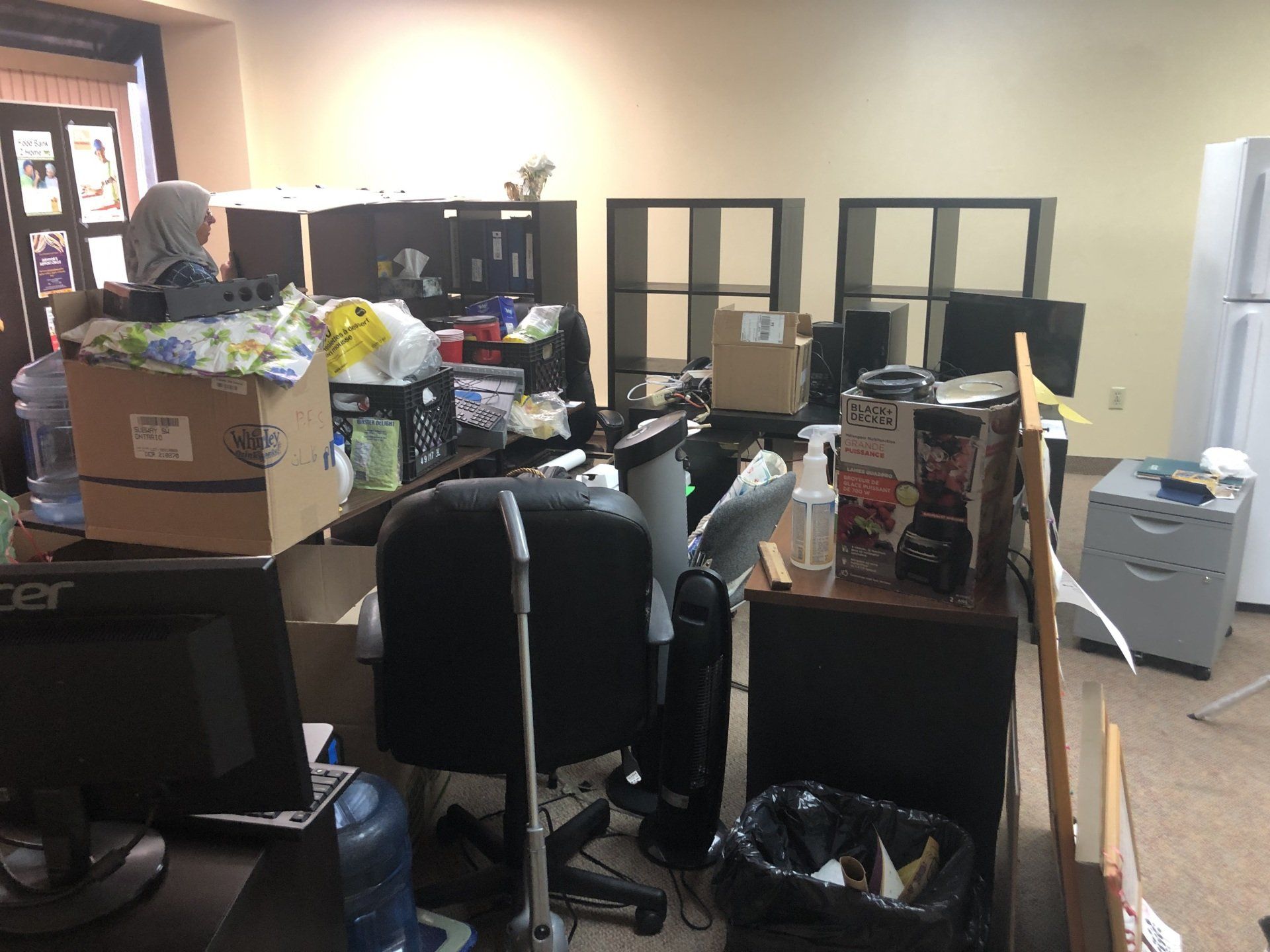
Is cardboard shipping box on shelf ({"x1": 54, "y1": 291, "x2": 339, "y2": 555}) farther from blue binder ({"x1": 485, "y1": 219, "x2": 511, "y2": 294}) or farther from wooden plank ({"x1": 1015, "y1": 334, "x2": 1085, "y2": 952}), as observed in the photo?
blue binder ({"x1": 485, "y1": 219, "x2": 511, "y2": 294})

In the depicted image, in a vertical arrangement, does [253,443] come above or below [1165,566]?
above

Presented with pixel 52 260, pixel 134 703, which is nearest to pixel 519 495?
pixel 134 703

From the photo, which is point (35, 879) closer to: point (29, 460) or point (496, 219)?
point (29, 460)

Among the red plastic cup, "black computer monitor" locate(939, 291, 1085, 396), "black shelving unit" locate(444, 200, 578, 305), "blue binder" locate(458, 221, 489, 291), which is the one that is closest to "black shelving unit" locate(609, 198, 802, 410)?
"black shelving unit" locate(444, 200, 578, 305)

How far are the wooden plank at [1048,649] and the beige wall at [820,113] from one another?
372 cm

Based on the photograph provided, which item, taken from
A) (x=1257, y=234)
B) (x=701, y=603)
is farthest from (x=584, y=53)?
(x=701, y=603)

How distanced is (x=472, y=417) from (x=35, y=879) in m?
1.89

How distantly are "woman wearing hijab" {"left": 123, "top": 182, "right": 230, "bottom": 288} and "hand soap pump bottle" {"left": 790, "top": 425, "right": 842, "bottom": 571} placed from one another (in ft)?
6.28

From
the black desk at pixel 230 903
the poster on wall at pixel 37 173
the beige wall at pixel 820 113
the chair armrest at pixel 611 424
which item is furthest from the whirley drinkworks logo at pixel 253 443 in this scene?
the beige wall at pixel 820 113

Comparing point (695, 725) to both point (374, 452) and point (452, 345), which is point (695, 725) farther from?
point (452, 345)

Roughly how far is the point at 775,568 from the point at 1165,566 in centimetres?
179

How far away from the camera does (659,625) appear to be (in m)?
1.75

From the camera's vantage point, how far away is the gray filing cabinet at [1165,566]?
2861mm

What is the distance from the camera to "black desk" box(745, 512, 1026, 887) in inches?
67.7
